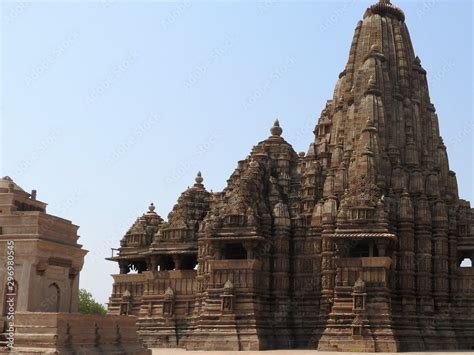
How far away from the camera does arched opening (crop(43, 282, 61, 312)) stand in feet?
93.4

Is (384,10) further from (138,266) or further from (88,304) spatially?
(88,304)

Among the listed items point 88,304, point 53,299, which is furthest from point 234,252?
point 88,304

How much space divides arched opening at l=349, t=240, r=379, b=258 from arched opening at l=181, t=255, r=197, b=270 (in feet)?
34.9

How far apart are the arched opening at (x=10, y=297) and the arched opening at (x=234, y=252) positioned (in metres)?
18.9

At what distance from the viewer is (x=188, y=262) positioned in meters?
50.6

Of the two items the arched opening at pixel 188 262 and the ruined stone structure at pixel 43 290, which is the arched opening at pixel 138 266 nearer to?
the arched opening at pixel 188 262

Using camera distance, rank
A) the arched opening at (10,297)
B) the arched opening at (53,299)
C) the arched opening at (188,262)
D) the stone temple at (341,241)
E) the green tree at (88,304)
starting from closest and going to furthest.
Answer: the arched opening at (10,297) < the arched opening at (53,299) < the stone temple at (341,241) < the arched opening at (188,262) < the green tree at (88,304)

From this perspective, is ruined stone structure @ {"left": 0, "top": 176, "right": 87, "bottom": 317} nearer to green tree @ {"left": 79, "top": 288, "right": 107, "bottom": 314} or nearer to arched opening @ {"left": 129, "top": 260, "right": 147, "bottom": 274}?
arched opening @ {"left": 129, "top": 260, "right": 147, "bottom": 274}

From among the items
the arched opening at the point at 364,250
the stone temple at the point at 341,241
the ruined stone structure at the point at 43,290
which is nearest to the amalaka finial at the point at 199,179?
the stone temple at the point at 341,241

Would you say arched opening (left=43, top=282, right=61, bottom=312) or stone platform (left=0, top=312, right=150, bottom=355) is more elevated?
arched opening (left=43, top=282, right=61, bottom=312)

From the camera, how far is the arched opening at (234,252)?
44.8m

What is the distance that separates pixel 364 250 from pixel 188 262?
12263 millimetres

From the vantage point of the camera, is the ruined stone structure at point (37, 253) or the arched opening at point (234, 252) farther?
the arched opening at point (234, 252)

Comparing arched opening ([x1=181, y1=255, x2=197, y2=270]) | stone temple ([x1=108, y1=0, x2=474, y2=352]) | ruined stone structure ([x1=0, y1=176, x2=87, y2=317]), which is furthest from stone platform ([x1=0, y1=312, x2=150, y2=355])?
arched opening ([x1=181, y1=255, x2=197, y2=270])
